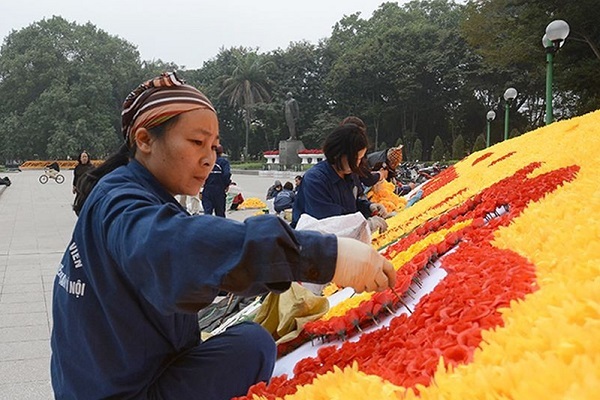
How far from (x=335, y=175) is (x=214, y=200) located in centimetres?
508

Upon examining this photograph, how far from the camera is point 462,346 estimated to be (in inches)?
43.3

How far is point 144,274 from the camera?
3.32 ft

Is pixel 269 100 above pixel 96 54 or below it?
below

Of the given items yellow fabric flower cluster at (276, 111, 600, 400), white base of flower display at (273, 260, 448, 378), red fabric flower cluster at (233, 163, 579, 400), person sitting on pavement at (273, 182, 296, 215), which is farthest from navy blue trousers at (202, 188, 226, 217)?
yellow fabric flower cluster at (276, 111, 600, 400)

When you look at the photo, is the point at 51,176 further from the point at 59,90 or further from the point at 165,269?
the point at 165,269

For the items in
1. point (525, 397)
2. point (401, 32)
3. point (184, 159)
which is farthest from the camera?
point (401, 32)

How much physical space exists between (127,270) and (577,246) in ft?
3.76

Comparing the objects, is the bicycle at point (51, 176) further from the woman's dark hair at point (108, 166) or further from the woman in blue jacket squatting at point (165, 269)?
the woman in blue jacket squatting at point (165, 269)

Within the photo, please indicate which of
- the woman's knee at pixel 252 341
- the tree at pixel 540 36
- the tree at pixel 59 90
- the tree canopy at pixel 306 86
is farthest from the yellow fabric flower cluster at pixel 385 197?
the tree at pixel 59 90

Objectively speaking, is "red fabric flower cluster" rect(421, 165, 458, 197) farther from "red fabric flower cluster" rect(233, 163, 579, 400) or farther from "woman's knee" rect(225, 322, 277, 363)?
"woman's knee" rect(225, 322, 277, 363)

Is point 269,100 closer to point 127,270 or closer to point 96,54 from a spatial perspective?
point 96,54

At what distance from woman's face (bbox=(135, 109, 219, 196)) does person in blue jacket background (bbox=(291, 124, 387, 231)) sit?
6.26ft

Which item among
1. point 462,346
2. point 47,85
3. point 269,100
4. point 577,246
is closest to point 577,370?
point 462,346

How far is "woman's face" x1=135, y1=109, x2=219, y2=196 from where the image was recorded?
1293mm
